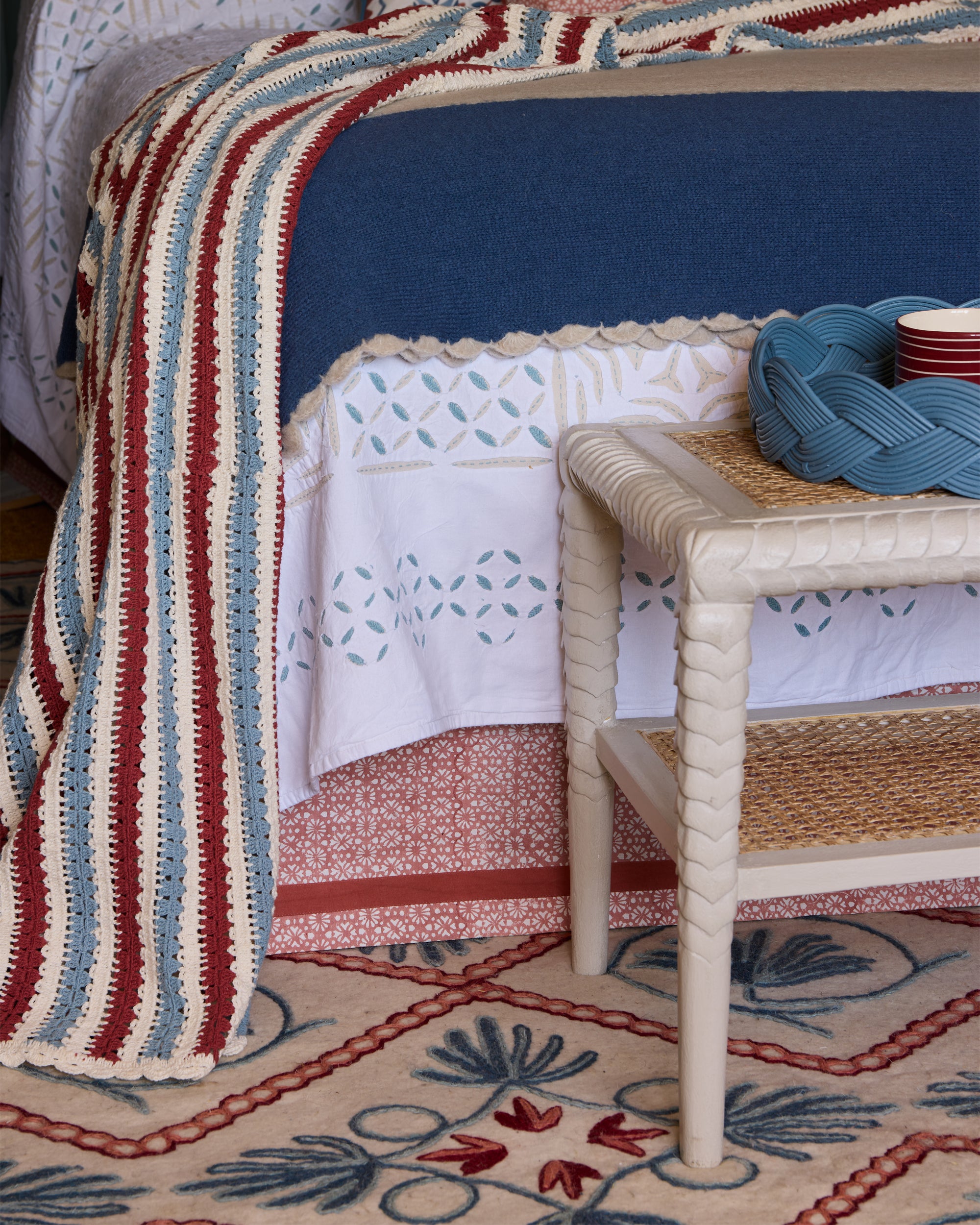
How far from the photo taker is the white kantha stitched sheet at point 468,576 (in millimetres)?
1057

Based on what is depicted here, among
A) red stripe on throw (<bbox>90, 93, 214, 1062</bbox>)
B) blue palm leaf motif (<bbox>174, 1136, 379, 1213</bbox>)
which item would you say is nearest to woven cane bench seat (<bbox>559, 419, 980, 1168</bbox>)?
blue palm leaf motif (<bbox>174, 1136, 379, 1213</bbox>)

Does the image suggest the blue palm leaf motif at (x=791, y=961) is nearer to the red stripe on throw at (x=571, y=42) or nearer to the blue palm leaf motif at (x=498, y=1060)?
the blue palm leaf motif at (x=498, y=1060)

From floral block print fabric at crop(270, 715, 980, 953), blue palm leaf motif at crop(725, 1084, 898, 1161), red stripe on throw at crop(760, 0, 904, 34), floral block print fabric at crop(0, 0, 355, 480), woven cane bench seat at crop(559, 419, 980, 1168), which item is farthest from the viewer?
floral block print fabric at crop(0, 0, 355, 480)

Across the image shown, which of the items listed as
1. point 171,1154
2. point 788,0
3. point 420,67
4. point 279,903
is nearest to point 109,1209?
point 171,1154

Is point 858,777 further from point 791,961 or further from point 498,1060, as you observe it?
point 498,1060

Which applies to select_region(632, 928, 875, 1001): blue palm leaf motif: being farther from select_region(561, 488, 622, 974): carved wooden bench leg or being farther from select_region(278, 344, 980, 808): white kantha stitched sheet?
select_region(278, 344, 980, 808): white kantha stitched sheet

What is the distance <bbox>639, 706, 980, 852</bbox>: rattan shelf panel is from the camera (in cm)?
92

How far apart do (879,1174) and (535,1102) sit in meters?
0.24

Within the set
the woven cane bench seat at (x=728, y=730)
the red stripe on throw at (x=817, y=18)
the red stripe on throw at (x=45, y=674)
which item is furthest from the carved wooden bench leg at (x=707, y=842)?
the red stripe on throw at (x=817, y=18)

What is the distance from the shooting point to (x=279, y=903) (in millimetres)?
1177

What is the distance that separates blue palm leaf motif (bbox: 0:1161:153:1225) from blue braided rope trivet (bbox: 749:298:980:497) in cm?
67

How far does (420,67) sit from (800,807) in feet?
2.60

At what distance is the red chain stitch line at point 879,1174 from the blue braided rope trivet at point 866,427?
0.45 meters

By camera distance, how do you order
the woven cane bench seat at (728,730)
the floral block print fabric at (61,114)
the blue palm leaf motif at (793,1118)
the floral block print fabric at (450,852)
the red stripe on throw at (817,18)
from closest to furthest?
the woven cane bench seat at (728,730)
the blue palm leaf motif at (793,1118)
the floral block print fabric at (450,852)
the red stripe on throw at (817,18)
the floral block print fabric at (61,114)
